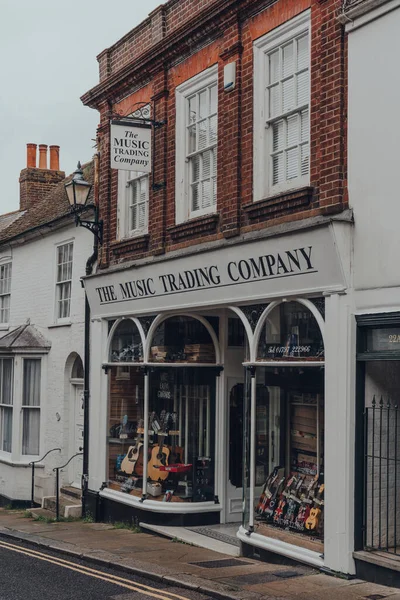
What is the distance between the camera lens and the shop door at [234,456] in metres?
13.8

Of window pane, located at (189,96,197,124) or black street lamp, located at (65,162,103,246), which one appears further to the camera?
black street lamp, located at (65,162,103,246)

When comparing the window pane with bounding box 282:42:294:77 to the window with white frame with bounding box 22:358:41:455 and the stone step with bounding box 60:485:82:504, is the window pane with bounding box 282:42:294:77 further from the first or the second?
the window with white frame with bounding box 22:358:41:455

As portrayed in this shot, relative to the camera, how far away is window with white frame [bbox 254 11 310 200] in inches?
433

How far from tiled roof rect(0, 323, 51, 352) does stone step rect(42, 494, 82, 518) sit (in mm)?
3243

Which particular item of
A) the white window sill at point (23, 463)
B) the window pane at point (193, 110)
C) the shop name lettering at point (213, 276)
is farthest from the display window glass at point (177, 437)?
the white window sill at point (23, 463)

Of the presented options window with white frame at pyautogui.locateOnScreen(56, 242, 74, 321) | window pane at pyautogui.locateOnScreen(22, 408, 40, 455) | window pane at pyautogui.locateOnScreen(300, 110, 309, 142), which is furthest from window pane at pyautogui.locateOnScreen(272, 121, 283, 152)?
window pane at pyautogui.locateOnScreen(22, 408, 40, 455)

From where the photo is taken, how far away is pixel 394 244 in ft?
30.6

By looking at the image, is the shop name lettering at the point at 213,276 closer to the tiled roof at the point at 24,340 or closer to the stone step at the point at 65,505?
the tiled roof at the point at 24,340

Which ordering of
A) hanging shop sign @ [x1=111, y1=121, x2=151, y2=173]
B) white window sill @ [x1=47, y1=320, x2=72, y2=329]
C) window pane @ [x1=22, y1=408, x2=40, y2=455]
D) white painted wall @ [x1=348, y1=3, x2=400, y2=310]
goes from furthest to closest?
window pane @ [x1=22, y1=408, x2=40, y2=455], white window sill @ [x1=47, y1=320, x2=72, y2=329], hanging shop sign @ [x1=111, y1=121, x2=151, y2=173], white painted wall @ [x1=348, y1=3, x2=400, y2=310]

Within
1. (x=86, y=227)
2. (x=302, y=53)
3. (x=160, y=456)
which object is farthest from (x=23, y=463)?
(x=302, y=53)

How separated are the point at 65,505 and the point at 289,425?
22.8 feet

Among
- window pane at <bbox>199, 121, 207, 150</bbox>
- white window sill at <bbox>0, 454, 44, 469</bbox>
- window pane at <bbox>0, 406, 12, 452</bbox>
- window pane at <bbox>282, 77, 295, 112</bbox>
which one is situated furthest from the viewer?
window pane at <bbox>0, 406, 12, 452</bbox>

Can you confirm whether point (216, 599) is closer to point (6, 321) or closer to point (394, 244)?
point (394, 244)

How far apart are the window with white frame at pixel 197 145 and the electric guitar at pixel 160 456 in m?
3.29
